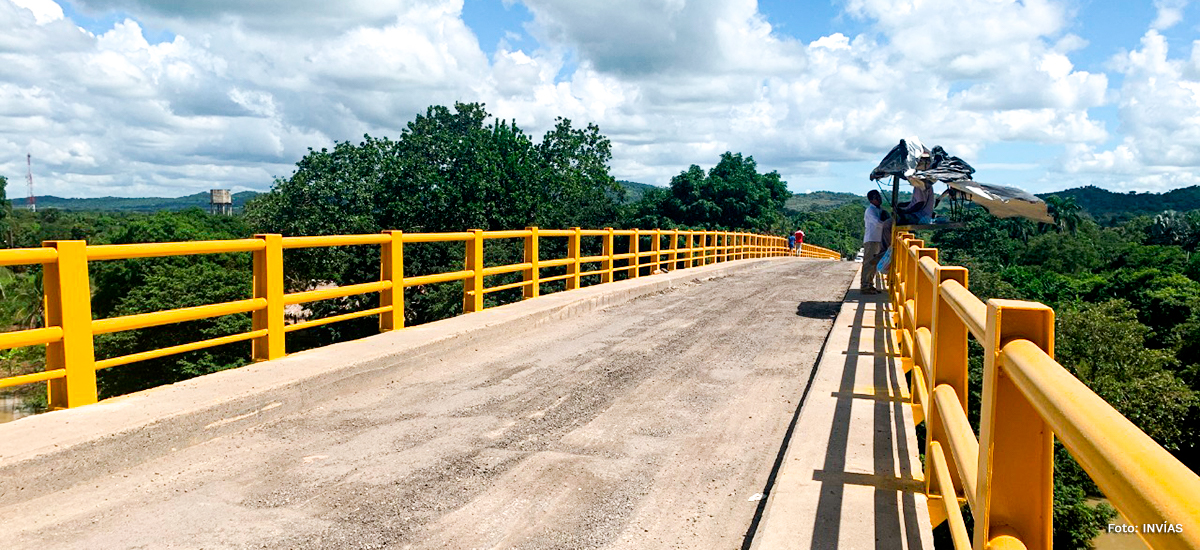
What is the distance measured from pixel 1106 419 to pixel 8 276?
73455mm

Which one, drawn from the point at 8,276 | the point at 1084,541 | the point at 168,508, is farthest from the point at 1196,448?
the point at 8,276

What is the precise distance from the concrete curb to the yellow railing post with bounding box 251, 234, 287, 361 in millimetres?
193

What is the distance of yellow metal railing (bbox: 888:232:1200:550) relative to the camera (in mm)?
1211

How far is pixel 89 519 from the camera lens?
4.39 meters

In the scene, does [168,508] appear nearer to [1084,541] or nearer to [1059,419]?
[1059,419]

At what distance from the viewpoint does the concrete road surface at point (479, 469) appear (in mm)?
4250

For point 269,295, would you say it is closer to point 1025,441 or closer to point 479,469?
point 479,469

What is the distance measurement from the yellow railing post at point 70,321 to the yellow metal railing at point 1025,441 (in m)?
4.91

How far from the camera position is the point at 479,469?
5215 mm

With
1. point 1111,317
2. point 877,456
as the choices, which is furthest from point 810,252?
point 877,456

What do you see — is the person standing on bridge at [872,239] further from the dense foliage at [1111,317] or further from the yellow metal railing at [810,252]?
the yellow metal railing at [810,252]

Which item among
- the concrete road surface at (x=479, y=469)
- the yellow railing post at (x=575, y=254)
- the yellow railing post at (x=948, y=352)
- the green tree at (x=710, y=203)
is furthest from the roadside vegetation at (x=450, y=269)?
the yellow railing post at (x=948, y=352)

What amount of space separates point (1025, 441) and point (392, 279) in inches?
307

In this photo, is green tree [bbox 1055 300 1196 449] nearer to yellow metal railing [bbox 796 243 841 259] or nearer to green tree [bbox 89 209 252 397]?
yellow metal railing [bbox 796 243 841 259]
